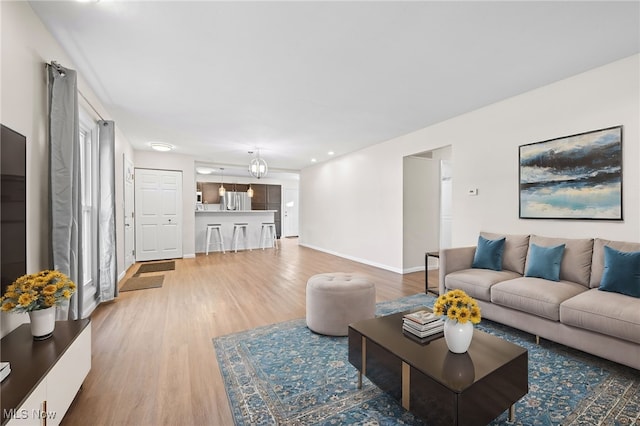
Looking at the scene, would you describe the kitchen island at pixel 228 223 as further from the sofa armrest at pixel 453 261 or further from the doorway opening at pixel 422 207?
the sofa armrest at pixel 453 261

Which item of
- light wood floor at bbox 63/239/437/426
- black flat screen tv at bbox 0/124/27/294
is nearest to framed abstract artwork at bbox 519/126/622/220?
light wood floor at bbox 63/239/437/426

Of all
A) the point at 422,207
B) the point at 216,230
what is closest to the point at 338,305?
the point at 422,207

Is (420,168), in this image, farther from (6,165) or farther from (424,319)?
(6,165)

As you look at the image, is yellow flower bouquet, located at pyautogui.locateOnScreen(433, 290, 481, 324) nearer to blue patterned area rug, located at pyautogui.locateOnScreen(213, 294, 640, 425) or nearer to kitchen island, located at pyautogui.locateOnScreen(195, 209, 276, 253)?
blue patterned area rug, located at pyautogui.locateOnScreen(213, 294, 640, 425)

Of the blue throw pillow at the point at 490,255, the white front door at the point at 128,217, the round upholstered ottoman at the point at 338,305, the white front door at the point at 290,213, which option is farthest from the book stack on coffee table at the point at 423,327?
the white front door at the point at 290,213

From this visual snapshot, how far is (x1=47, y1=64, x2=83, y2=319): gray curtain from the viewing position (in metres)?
2.10

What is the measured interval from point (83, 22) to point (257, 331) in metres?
2.84

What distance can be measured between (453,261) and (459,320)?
6.34ft

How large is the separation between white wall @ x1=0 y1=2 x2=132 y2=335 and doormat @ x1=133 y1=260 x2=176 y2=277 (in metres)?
3.24

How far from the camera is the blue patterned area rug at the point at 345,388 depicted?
1.53 meters

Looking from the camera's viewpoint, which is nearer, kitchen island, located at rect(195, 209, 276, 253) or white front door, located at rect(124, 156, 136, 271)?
white front door, located at rect(124, 156, 136, 271)

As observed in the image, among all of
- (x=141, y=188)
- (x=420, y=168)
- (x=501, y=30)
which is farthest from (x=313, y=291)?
(x=141, y=188)

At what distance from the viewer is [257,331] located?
2.61 metres

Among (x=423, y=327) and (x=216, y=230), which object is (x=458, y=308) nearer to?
(x=423, y=327)
